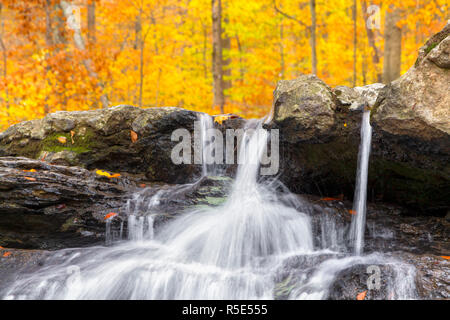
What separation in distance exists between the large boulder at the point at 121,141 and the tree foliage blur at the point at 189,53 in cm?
401

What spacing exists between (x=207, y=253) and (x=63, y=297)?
4.90 ft

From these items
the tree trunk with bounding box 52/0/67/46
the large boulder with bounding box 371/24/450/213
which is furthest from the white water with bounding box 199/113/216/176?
the tree trunk with bounding box 52/0/67/46

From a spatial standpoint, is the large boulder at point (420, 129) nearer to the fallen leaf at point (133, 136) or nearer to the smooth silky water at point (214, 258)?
the smooth silky water at point (214, 258)

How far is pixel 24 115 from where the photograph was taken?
922cm

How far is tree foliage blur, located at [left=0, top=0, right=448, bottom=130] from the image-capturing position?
30.8 ft

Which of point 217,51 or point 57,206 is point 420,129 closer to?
point 57,206

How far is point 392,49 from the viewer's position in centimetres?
949

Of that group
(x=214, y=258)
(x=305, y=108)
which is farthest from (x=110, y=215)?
(x=305, y=108)

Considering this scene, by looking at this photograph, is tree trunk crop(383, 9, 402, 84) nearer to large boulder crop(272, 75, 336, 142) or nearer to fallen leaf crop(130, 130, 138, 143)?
large boulder crop(272, 75, 336, 142)

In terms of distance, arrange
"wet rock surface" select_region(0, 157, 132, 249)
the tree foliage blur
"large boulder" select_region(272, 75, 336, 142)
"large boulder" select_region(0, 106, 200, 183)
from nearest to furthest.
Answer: "wet rock surface" select_region(0, 157, 132, 249)
"large boulder" select_region(272, 75, 336, 142)
"large boulder" select_region(0, 106, 200, 183)
the tree foliage blur

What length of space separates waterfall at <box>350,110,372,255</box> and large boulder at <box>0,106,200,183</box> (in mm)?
2477

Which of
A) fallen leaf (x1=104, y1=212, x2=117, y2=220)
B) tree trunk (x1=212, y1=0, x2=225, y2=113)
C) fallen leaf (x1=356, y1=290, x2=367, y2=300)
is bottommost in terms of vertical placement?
fallen leaf (x1=356, y1=290, x2=367, y2=300)
